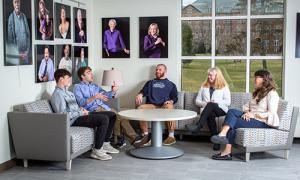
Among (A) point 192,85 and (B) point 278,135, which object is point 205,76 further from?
(B) point 278,135

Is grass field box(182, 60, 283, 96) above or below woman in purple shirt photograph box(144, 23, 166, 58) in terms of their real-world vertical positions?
below

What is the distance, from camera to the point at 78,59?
6.65 metres

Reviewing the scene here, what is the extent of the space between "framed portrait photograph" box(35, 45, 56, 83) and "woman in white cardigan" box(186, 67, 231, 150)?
208 cm

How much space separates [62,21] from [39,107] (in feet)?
5.06

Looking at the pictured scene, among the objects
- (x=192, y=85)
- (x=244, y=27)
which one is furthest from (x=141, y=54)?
(x=244, y=27)

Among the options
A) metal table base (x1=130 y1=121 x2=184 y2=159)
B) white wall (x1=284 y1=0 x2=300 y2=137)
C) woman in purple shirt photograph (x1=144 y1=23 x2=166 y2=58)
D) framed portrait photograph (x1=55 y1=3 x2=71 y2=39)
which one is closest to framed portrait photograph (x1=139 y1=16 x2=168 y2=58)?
woman in purple shirt photograph (x1=144 y1=23 x2=166 y2=58)

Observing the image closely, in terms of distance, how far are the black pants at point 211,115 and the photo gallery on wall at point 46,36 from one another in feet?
6.82

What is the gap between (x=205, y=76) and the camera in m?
7.02

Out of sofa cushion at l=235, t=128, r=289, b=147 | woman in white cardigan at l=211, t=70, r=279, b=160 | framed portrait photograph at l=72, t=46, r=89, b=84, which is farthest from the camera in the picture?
framed portrait photograph at l=72, t=46, r=89, b=84

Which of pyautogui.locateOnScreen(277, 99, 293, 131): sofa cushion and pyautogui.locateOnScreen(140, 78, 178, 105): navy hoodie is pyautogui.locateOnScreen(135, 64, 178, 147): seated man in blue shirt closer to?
pyautogui.locateOnScreen(140, 78, 178, 105): navy hoodie

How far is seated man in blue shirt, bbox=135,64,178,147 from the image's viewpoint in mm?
6359

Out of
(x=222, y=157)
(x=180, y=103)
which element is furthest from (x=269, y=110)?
(x=180, y=103)

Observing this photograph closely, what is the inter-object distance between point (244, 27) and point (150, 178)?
10.9 ft

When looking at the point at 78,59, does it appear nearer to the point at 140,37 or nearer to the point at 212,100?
the point at 140,37
